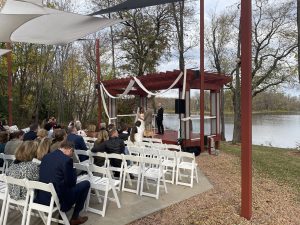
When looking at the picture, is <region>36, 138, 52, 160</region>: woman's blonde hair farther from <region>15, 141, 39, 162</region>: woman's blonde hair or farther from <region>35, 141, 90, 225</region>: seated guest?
<region>35, 141, 90, 225</region>: seated guest

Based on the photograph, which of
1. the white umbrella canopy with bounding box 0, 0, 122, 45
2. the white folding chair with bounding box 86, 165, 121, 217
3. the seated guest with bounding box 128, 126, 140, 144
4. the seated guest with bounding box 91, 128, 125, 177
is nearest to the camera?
the white folding chair with bounding box 86, 165, 121, 217

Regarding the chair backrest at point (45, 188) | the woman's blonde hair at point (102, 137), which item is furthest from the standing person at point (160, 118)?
the chair backrest at point (45, 188)

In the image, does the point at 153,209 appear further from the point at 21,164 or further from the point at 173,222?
the point at 21,164

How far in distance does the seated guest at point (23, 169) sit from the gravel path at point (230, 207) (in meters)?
1.49

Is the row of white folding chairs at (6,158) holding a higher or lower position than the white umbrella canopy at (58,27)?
lower

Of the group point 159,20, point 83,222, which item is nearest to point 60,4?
point 159,20

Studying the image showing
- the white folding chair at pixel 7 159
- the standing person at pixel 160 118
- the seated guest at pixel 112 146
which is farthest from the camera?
the standing person at pixel 160 118

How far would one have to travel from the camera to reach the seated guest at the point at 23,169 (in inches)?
165

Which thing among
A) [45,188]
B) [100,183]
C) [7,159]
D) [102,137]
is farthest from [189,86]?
[45,188]

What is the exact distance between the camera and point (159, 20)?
23.8 meters

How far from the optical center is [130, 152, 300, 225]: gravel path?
4.69m

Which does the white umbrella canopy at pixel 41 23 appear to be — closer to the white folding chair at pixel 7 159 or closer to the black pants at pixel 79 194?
the white folding chair at pixel 7 159

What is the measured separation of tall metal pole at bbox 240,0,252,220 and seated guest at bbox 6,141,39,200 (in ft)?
9.24

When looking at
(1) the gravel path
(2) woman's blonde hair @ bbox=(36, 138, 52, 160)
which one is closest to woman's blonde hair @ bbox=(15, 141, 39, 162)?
(2) woman's blonde hair @ bbox=(36, 138, 52, 160)
